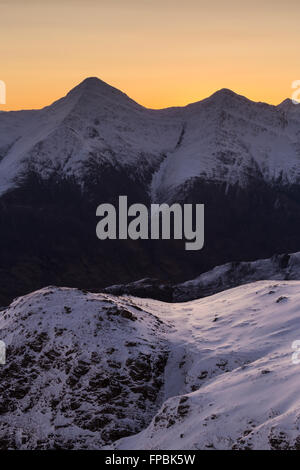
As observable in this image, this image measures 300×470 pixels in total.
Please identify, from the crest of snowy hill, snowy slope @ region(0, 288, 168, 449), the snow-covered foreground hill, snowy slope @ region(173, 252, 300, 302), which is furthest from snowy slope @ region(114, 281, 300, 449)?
snowy slope @ region(173, 252, 300, 302)

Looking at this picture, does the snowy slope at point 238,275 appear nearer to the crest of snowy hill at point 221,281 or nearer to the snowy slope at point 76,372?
the crest of snowy hill at point 221,281

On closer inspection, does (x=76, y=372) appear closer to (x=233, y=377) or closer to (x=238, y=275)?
(x=233, y=377)

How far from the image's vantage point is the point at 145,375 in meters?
63.0

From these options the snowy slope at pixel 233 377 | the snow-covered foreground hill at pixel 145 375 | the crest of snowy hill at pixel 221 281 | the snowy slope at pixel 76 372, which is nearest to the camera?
the snowy slope at pixel 233 377

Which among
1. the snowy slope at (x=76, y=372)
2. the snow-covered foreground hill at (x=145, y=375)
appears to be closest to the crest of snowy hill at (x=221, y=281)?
the snow-covered foreground hill at (x=145, y=375)

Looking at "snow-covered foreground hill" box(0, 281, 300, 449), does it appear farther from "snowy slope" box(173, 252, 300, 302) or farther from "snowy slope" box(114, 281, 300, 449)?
"snowy slope" box(173, 252, 300, 302)

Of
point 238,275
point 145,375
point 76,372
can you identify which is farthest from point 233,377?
point 238,275

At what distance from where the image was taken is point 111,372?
204 feet

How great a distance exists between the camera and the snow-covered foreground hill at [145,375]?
49.3 metres

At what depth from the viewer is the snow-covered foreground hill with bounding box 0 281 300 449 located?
49.3 meters

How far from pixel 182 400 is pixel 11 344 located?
2105 centimetres

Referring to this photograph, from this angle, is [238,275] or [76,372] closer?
[76,372]
